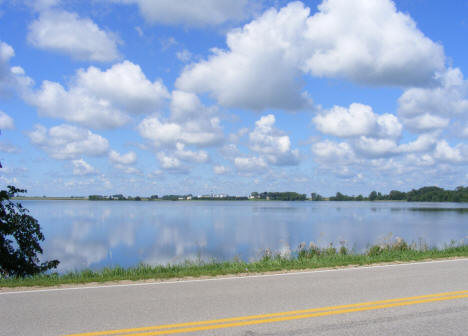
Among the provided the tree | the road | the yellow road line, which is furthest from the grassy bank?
the yellow road line

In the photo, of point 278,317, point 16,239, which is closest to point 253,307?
point 278,317

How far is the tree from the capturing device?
1407cm

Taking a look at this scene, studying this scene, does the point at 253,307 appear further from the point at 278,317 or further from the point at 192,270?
the point at 192,270

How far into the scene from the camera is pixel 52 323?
6.48 meters

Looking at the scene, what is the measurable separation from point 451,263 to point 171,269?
8.66 meters

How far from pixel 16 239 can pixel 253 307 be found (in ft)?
35.4

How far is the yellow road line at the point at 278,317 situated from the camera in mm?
6062

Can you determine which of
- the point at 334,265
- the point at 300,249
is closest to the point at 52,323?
the point at 334,265

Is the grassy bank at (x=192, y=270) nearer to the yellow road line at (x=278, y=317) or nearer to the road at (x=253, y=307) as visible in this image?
the road at (x=253, y=307)

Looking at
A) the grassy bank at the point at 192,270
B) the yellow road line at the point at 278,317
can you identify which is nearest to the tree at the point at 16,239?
the grassy bank at the point at 192,270

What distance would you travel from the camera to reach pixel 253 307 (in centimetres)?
735

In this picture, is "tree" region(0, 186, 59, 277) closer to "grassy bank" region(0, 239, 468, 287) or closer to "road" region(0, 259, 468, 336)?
"grassy bank" region(0, 239, 468, 287)

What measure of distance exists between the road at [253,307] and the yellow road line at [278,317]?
2cm

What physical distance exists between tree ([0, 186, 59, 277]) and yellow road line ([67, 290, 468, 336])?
9905 millimetres
